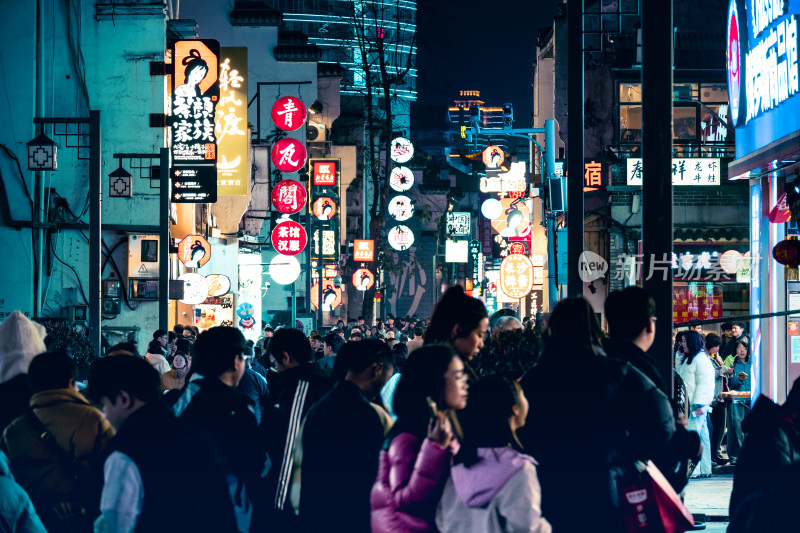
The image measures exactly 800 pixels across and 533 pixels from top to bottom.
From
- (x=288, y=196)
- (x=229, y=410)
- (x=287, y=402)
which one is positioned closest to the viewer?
(x=229, y=410)

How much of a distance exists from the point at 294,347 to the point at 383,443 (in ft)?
8.74

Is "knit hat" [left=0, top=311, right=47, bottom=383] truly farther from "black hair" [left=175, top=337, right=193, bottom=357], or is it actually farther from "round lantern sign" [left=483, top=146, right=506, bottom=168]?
"round lantern sign" [left=483, top=146, right=506, bottom=168]

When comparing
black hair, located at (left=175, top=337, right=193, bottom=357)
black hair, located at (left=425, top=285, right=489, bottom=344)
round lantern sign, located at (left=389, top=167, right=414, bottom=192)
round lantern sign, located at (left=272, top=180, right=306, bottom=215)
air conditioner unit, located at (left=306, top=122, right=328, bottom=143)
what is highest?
air conditioner unit, located at (left=306, top=122, right=328, bottom=143)

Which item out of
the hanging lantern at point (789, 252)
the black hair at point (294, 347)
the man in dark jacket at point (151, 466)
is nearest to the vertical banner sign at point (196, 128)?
the hanging lantern at point (789, 252)

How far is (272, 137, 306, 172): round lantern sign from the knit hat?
26422 millimetres

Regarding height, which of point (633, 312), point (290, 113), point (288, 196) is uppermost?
point (290, 113)

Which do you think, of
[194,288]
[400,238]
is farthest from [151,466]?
[400,238]

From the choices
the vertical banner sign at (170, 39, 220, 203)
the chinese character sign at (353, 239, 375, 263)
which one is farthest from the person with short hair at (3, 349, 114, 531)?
the chinese character sign at (353, 239, 375, 263)

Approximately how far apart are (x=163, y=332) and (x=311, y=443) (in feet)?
45.8

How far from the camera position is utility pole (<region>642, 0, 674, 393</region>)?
27.8ft

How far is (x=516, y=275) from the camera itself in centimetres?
3044

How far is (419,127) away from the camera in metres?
119

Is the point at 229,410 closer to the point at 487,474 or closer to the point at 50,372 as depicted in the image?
the point at 50,372

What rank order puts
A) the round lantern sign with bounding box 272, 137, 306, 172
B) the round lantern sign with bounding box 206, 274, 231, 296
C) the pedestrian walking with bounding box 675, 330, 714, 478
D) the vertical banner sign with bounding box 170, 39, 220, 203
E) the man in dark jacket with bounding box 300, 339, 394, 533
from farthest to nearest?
1. the round lantern sign with bounding box 272, 137, 306, 172
2. the round lantern sign with bounding box 206, 274, 231, 296
3. the vertical banner sign with bounding box 170, 39, 220, 203
4. the pedestrian walking with bounding box 675, 330, 714, 478
5. the man in dark jacket with bounding box 300, 339, 394, 533
